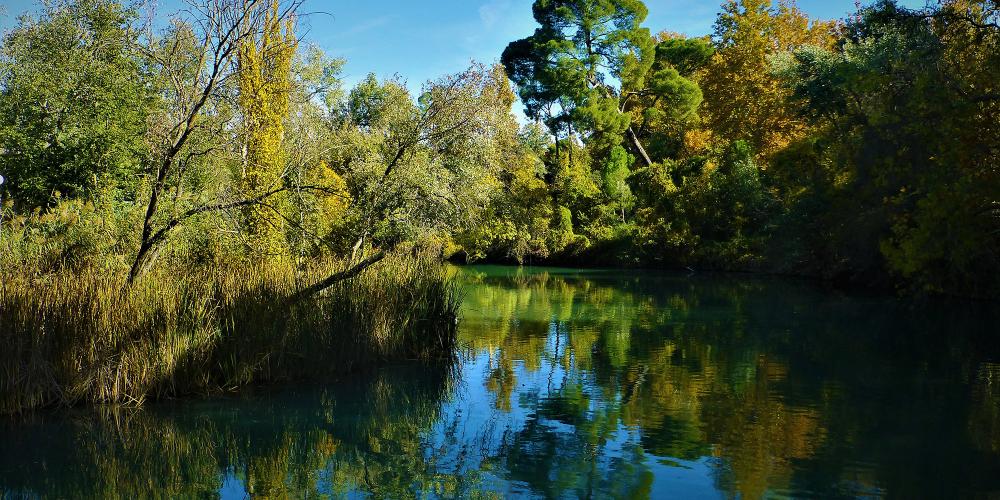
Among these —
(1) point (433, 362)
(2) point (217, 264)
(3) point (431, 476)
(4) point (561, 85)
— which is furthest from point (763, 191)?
(3) point (431, 476)

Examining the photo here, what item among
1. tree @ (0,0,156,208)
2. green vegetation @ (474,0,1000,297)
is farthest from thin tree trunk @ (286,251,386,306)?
green vegetation @ (474,0,1000,297)

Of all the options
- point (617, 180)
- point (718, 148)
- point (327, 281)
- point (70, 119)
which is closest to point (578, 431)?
point (327, 281)

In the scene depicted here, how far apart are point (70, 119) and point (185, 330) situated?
789cm

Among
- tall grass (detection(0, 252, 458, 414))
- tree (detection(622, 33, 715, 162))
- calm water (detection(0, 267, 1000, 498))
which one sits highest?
tree (detection(622, 33, 715, 162))

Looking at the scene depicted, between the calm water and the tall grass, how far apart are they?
0.32 metres

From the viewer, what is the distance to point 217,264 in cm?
1051

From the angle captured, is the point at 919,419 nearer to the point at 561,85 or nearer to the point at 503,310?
the point at 503,310

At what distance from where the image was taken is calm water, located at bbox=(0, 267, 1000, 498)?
6145 millimetres

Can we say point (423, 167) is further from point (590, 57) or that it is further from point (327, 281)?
point (590, 57)

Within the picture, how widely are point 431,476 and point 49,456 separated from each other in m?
3.19

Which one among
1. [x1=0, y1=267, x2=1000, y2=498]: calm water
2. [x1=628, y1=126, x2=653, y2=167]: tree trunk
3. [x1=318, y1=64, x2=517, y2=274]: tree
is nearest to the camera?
[x1=0, y1=267, x2=1000, y2=498]: calm water

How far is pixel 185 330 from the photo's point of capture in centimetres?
834

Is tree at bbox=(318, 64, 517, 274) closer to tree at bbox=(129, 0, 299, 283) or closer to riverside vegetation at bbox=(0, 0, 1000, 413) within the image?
riverside vegetation at bbox=(0, 0, 1000, 413)

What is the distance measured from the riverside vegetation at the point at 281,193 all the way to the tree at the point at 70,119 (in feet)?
0.16
